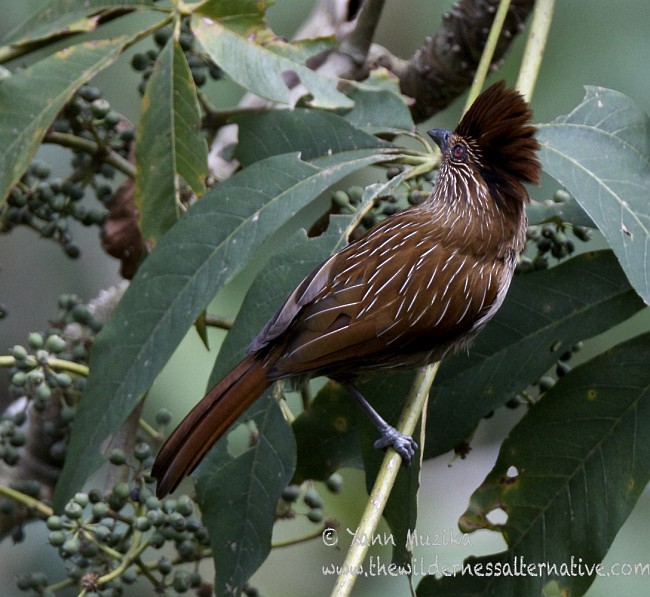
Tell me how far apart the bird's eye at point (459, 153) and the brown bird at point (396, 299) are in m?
0.07

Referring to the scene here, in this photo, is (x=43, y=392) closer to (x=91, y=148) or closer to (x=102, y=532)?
(x=102, y=532)

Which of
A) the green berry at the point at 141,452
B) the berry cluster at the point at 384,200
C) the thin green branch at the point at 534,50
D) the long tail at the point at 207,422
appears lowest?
the green berry at the point at 141,452

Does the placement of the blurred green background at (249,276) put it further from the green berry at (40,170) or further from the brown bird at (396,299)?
the brown bird at (396,299)

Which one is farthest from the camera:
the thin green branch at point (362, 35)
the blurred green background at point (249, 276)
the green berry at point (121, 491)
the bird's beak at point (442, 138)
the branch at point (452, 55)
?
the blurred green background at point (249, 276)

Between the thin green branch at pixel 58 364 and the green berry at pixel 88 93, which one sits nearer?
the thin green branch at pixel 58 364

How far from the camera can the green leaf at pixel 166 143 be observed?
2748 mm

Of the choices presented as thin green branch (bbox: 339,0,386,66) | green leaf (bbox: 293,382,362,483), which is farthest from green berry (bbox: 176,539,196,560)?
thin green branch (bbox: 339,0,386,66)

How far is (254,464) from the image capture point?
2551 millimetres

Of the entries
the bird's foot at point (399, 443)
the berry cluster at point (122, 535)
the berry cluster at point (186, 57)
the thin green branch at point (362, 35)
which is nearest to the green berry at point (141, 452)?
the berry cluster at point (122, 535)

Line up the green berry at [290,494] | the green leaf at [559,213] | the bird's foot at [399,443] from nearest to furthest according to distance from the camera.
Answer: the bird's foot at [399,443]
the green leaf at [559,213]
the green berry at [290,494]

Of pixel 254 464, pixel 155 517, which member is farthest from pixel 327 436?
pixel 155 517

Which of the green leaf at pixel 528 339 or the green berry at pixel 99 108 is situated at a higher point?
the green berry at pixel 99 108

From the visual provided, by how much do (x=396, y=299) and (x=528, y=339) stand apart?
40 cm

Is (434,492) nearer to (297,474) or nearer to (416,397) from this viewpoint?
(297,474)
